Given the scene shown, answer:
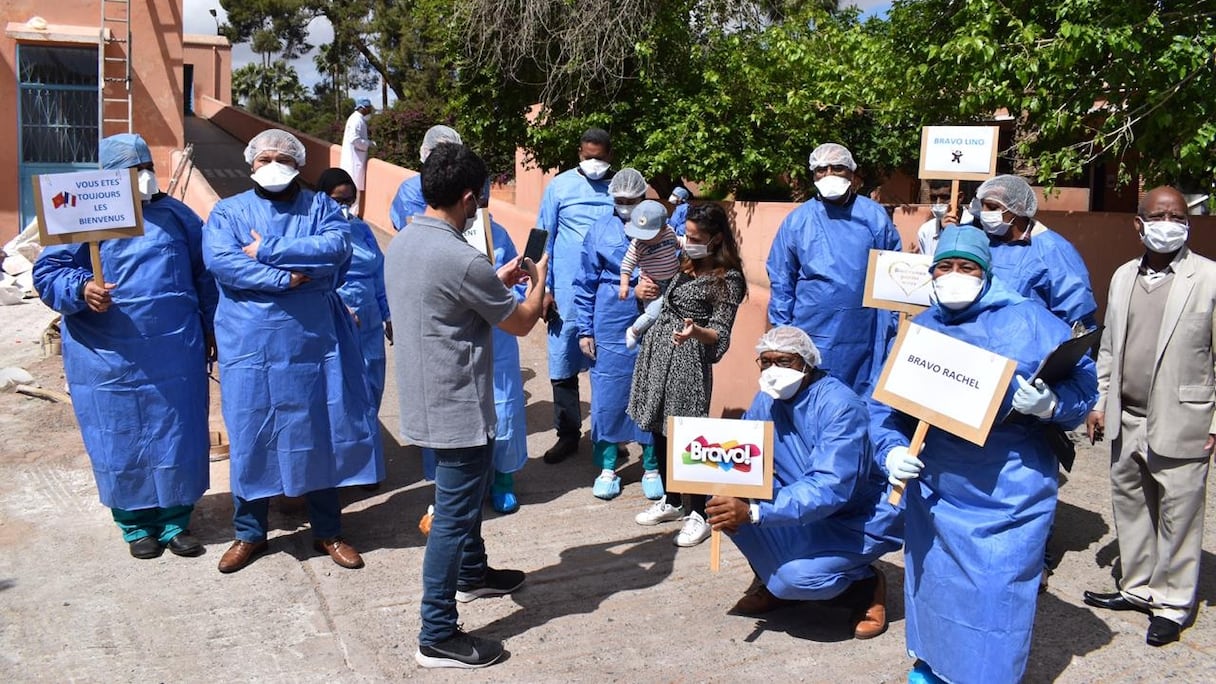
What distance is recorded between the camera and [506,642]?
14.6ft

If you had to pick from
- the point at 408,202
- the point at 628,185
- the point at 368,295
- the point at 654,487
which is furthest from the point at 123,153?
the point at 654,487

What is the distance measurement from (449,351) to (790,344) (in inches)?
50.3

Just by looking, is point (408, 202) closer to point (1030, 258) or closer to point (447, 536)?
point (447, 536)

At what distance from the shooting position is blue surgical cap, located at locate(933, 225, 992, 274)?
141 inches

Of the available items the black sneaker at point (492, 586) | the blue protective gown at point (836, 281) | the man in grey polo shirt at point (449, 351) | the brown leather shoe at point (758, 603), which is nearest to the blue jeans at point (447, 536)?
the man in grey polo shirt at point (449, 351)

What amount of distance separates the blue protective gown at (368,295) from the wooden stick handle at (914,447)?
3.28 meters

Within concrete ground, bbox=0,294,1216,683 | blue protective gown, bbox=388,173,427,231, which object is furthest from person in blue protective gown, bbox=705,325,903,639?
blue protective gown, bbox=388,173,427,231

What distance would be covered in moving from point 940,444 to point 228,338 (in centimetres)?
314

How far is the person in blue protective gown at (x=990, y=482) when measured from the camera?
141 inches

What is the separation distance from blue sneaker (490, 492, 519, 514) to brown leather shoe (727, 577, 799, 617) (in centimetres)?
164

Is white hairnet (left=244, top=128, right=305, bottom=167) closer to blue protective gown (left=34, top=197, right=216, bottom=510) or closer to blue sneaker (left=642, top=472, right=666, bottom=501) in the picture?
blue protective gown (left=34, top=197, right=216, bottom=510)

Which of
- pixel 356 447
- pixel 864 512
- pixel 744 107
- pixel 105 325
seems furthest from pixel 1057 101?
pixel 105 325

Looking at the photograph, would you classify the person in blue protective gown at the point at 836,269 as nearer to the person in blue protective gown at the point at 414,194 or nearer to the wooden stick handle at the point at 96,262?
the person in blue protective gown at the point at 414,194

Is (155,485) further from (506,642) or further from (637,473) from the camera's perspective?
(637,473)
